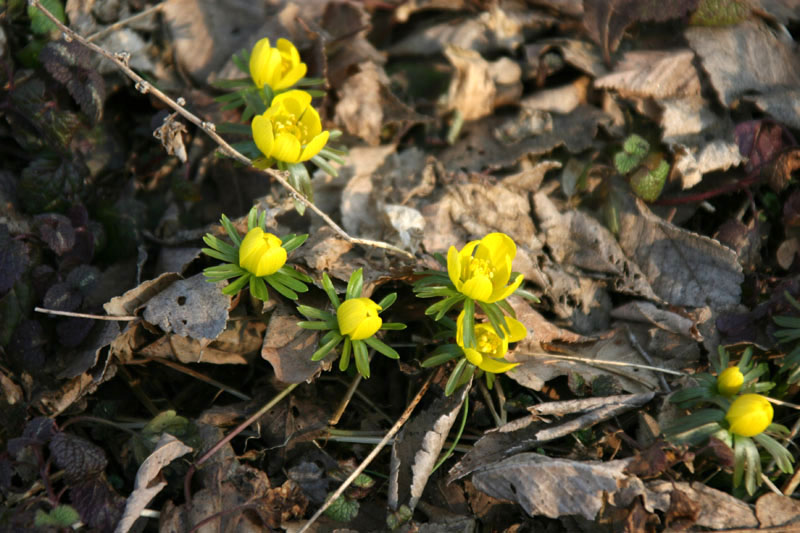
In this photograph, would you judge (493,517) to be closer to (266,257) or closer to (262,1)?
(266,257)

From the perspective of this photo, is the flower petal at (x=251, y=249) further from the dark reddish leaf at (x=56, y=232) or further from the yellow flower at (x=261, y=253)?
the dark reddish leaf at (x=56, y=232)

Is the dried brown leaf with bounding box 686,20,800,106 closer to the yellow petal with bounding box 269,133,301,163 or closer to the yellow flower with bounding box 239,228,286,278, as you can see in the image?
the yellow petal with bounding box 269,133,301,163

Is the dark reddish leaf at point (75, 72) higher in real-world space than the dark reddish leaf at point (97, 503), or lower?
higher

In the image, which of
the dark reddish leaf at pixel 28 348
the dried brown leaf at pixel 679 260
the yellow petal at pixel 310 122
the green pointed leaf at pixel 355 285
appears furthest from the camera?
the dried brown leaf at pixel 679 260

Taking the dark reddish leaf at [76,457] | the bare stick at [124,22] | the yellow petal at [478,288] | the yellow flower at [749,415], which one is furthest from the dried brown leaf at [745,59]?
the dark reddish leaf at [76,457]

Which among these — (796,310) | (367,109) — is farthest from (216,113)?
(796,310)

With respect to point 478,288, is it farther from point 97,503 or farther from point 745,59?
point 745,59
